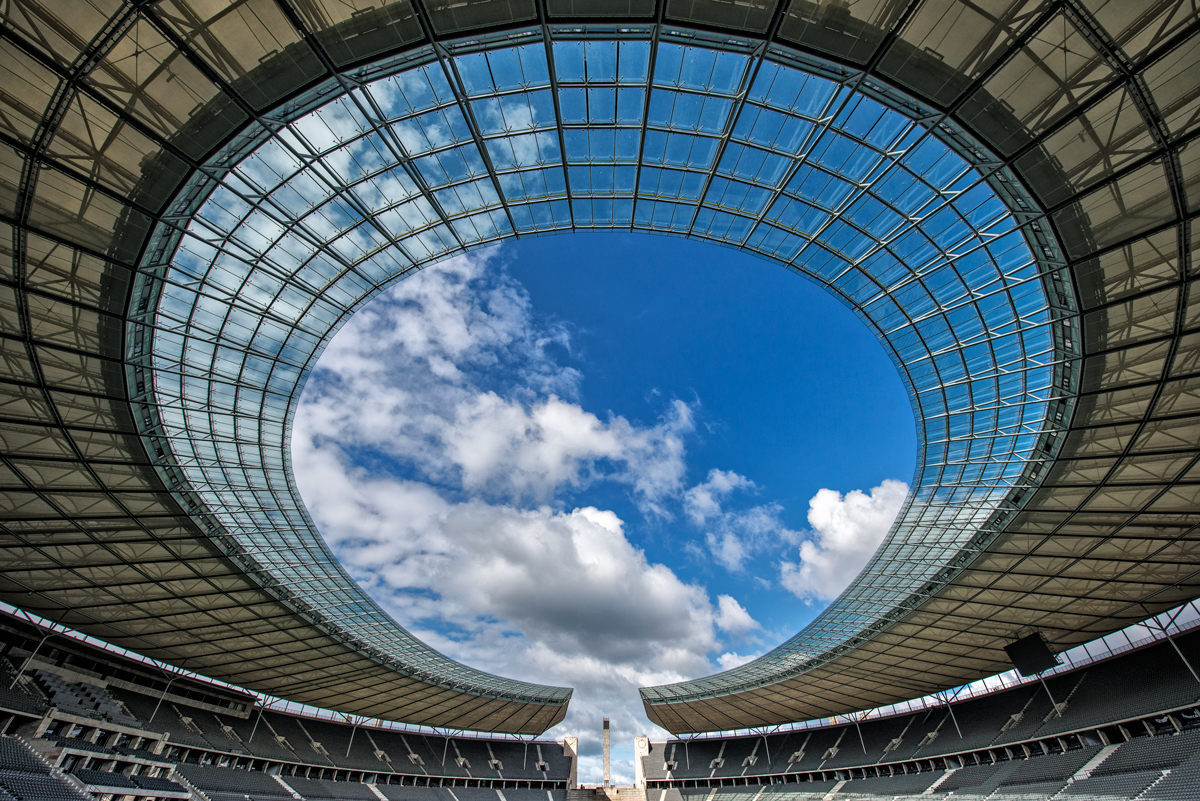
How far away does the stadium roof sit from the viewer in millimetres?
13133

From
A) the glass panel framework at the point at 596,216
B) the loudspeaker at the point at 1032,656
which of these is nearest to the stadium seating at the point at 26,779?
the glass panel framework at the point at 596,216

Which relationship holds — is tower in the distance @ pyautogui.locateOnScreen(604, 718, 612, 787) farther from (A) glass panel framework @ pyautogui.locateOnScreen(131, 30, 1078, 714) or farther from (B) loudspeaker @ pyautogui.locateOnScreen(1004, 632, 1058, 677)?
(A) glass panel framework @ pyautogui.locateOnScreen(131, 30, 1078, 714)

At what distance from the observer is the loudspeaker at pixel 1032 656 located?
115 ft

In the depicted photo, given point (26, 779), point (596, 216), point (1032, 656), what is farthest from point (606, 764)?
point (596, 216)

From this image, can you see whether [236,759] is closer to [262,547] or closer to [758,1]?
[262,547]

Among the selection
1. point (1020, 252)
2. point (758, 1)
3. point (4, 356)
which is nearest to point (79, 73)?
point (4, 356)

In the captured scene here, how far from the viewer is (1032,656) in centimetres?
3553

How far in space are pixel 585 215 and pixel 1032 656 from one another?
39.8 m

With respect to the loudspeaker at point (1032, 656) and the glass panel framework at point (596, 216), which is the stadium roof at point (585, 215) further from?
the loudspeaker at point (1032, 656)

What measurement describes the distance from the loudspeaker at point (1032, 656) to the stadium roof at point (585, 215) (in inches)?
179

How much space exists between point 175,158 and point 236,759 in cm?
5269

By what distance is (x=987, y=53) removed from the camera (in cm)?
1315

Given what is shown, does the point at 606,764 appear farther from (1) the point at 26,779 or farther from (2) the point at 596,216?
(2) the point at 596,216

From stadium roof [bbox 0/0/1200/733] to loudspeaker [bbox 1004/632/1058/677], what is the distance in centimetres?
455
